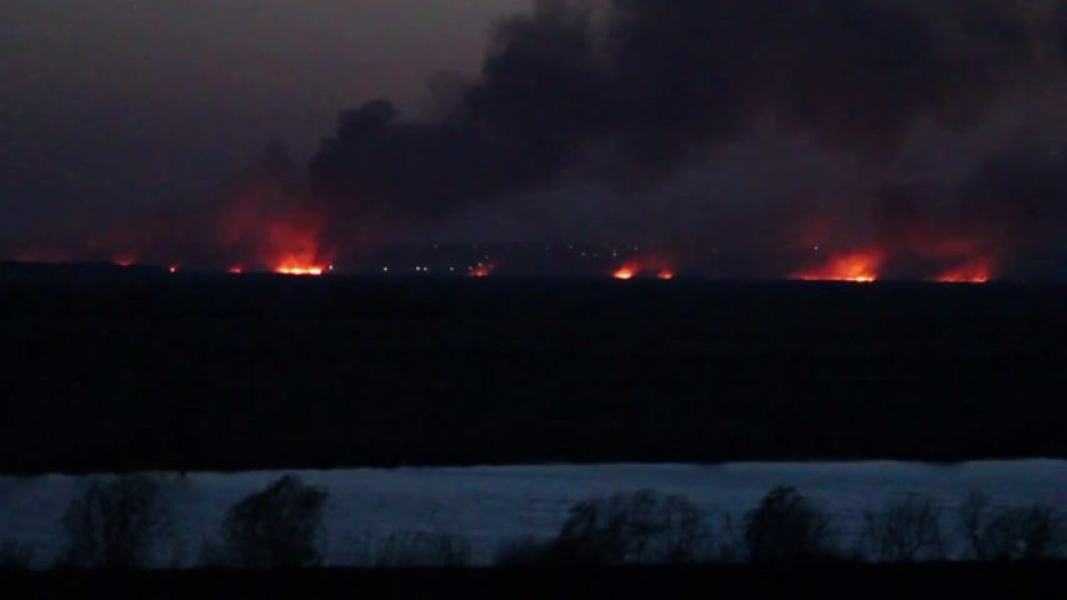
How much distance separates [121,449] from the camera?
22.6 m

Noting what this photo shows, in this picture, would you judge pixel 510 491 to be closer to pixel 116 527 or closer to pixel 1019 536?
pixel 116 527

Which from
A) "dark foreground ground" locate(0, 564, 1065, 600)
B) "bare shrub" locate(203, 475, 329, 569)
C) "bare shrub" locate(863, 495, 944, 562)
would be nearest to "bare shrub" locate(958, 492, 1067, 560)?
"bare shrub" locate(863, 495, 944, 562)

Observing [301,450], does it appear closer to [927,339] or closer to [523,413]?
[523,413]

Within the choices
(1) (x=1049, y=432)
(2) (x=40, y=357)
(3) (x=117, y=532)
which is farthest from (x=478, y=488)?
(2) (x=40, y=357)

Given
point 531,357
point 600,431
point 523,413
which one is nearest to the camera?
point 600,431

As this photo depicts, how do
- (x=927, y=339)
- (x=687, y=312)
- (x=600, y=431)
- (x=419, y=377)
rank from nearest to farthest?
1. (x=600, y=431)
2. (x=419, y=377)
3. (x=927, y=339)
4. (x=687, y=312)

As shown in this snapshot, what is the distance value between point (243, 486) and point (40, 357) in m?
15.2

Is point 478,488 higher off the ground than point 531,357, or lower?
lower

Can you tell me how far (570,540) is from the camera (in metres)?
12.5

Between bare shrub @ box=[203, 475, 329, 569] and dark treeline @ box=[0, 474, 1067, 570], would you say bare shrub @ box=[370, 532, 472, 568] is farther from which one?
bare shrub @ box=[203, 475, 329, 569]

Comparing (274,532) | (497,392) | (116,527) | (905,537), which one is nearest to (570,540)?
(274,532)

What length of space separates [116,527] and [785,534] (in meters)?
5.67

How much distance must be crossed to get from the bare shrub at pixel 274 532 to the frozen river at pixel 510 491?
35cm

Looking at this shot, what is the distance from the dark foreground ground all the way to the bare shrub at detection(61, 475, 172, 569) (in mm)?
2062
